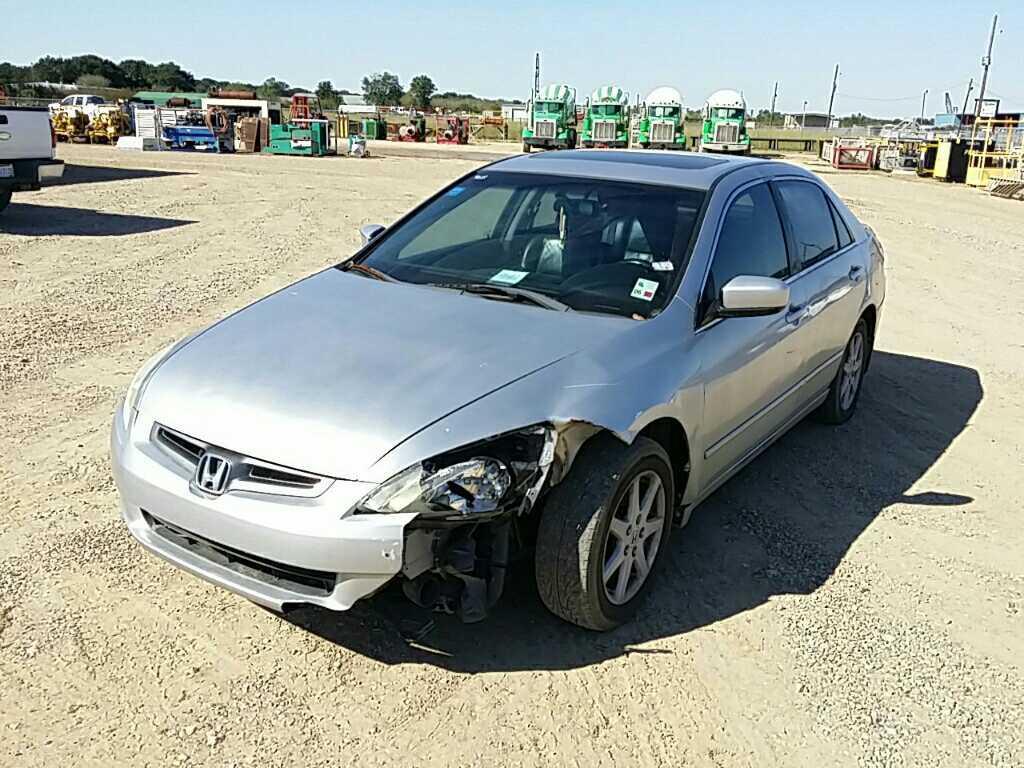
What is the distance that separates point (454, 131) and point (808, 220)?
152 ft

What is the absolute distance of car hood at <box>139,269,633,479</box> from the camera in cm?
287

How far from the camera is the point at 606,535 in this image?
10.5 ft

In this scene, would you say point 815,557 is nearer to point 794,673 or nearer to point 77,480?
point 794,673

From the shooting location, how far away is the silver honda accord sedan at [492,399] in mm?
2824

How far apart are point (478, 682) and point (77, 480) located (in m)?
2.52

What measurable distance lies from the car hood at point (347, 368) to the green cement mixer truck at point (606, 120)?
117 ft

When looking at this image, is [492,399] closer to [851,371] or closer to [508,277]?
[508,277]

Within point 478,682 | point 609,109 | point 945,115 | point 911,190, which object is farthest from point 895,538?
point 945,115

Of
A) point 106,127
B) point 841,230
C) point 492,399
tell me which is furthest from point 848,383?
point 106,127

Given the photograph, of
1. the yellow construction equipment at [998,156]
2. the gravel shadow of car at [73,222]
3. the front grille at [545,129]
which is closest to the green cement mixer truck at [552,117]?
the front grille at [545,129]

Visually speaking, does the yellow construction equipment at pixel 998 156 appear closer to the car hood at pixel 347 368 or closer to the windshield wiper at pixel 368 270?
the windshield wiper at pixel 368 270

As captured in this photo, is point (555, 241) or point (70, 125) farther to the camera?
point (70, 125)

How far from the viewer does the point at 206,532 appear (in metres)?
2.92

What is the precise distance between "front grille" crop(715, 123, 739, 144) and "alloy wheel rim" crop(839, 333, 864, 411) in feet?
111
